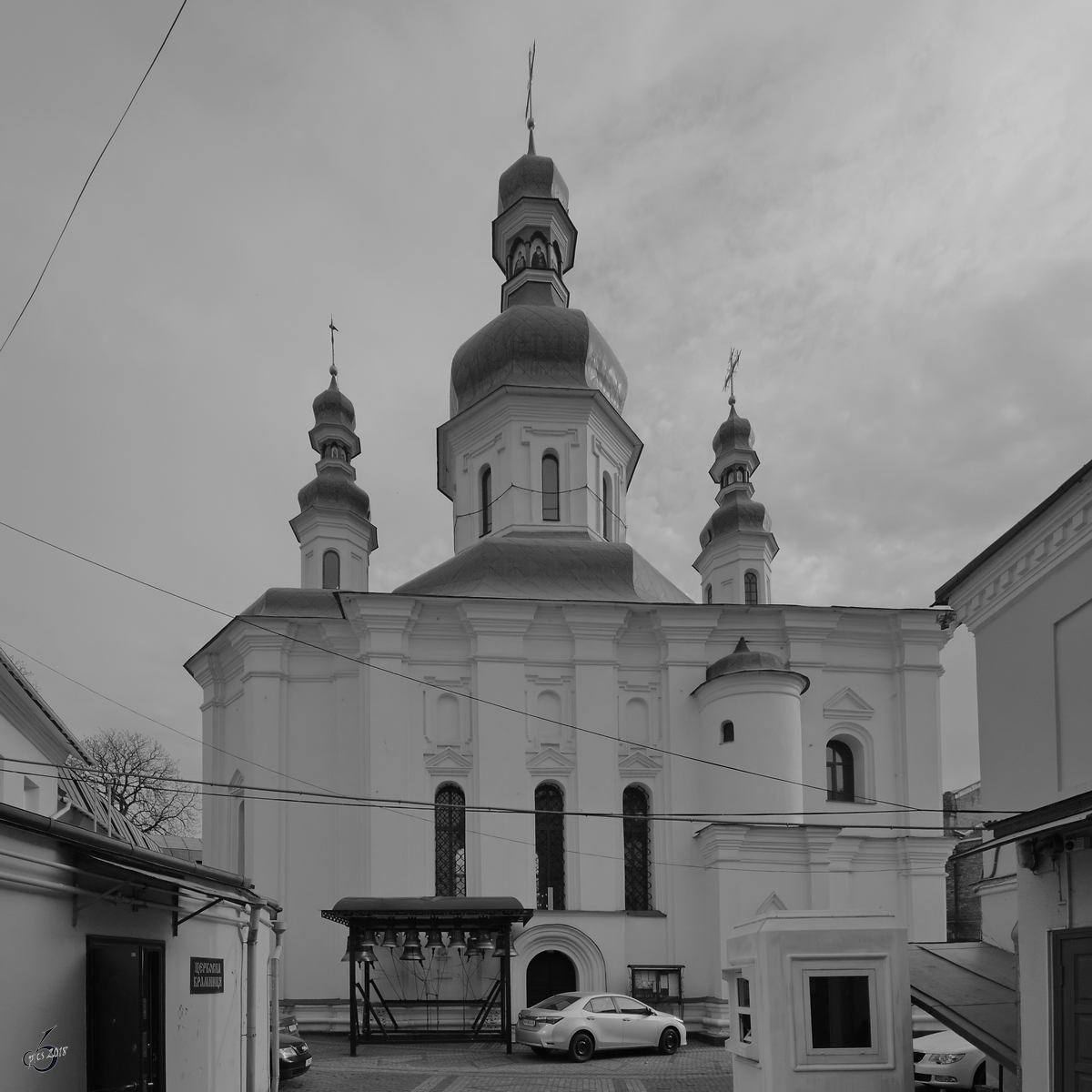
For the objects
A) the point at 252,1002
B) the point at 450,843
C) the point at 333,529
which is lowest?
the point at 252,1002

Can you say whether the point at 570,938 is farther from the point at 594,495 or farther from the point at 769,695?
the point at 594,495

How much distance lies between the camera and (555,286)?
36688 millimetres

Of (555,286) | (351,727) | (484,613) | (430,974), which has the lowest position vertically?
(430,974)

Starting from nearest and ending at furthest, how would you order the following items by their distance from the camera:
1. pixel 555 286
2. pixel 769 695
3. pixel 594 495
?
pixel 769 695 → pixel 594 495 → pixel 555 286

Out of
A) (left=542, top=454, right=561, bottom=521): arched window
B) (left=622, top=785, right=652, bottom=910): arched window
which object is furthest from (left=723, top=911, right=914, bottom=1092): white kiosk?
(left=542, top=454, right=561, bottom=521): arched window

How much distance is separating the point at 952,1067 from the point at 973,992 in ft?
9.90

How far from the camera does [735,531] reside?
132 feet

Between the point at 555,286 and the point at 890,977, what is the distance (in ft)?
89.6

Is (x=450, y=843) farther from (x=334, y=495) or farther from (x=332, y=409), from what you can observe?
(x=332, y=409)

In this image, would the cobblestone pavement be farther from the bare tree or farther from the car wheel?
the bare tree

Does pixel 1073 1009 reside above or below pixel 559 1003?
above

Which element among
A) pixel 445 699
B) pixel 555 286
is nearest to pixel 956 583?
pixel 445 699

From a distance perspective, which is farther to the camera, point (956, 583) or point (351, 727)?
point (351, 727)

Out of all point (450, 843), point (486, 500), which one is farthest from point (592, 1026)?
point (486, 500)
